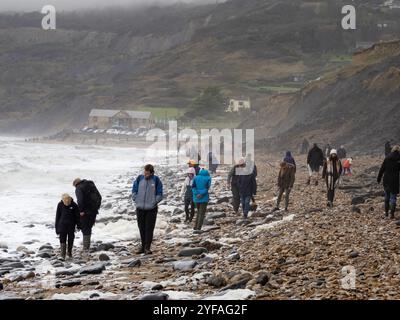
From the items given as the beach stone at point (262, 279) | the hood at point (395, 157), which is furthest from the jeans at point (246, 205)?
the beach stone at point (262, 279)

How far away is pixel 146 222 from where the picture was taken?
12.1 m

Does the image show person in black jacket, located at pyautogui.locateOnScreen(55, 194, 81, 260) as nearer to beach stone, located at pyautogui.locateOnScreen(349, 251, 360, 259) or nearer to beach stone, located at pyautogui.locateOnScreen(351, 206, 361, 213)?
beach stone, located at pyautogui.locateOnScreen(349, 251, 360, 259)

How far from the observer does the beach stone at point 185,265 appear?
405 inches

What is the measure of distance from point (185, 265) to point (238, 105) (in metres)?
106

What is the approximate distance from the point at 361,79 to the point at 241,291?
48.6 m

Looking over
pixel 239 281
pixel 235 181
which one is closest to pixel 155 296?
pixel 239 281

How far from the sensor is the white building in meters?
114

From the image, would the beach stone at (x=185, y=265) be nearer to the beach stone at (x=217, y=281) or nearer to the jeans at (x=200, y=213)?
the beach stone at (x=217, y=281)

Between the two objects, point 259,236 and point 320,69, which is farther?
point 320,69

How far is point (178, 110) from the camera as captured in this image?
13000 cm

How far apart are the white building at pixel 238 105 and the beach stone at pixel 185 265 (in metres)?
103

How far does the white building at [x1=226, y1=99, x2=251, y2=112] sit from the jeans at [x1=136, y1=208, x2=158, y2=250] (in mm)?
101827
